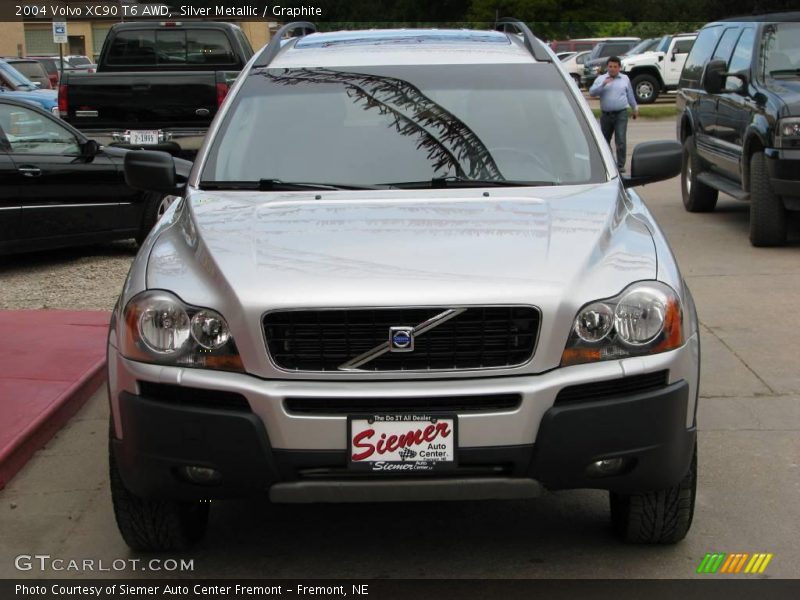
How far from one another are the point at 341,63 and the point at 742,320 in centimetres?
390

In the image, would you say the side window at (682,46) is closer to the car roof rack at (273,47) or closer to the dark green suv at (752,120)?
the dark green suv at (752,120)

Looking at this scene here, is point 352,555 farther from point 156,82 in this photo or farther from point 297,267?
point 156,82

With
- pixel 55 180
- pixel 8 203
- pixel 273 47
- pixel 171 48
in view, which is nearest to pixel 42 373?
pixel 273 47

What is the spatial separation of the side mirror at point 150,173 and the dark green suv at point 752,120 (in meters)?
6.65

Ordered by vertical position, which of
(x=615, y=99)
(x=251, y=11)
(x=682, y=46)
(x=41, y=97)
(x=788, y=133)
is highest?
(x=788, y=133)

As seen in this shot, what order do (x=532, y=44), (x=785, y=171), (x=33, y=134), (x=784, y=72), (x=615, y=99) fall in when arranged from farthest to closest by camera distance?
(x=615, y=99) < (x=784, y=72) < (x=33, y=134) < (x=785, y=171) < (x=532, y=44)

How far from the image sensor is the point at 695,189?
526 inches

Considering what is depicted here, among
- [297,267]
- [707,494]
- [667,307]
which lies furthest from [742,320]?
[297,267]

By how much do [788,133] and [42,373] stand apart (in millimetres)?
6511

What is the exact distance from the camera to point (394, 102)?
5.34 meters

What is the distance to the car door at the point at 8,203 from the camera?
1019 centimetres

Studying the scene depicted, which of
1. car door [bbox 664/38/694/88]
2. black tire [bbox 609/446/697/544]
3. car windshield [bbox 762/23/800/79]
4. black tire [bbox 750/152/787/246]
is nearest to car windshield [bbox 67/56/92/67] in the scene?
car door [bbox 664/38/694/88]

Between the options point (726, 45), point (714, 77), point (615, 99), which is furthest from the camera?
point (615, 99)

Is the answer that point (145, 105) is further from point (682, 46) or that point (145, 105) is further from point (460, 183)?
point (682, 46)
